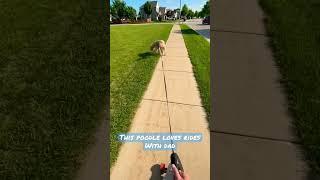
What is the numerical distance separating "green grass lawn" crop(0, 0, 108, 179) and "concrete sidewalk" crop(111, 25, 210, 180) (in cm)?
54

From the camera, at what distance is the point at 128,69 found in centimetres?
671

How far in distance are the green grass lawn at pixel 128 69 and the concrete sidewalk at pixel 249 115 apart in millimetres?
1205

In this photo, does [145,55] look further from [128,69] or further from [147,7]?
[147,7]

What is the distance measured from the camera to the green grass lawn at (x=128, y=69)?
4758 millimetres

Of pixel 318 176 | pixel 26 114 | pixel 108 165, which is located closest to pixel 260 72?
pixel 318 176

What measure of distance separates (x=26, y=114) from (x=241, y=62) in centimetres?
342

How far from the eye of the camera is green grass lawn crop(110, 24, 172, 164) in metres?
4.76

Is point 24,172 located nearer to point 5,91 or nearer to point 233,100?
point 5,91

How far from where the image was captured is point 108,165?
3.91 meters

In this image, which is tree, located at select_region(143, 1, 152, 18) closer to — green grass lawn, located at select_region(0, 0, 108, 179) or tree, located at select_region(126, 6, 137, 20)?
tree, located at select_region(126, 6, 137, 20)

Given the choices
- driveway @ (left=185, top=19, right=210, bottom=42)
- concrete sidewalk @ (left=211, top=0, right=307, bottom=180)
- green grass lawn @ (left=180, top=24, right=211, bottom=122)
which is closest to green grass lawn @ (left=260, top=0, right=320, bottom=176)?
concrete sidewalk @ (left=211, top=0, right=307, bottom=180)

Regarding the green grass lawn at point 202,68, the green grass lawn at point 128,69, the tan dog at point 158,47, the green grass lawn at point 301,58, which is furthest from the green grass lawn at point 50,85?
the green grass lawn at point 301,58

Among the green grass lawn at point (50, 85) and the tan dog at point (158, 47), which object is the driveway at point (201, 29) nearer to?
the tan dog at point (158, 47)

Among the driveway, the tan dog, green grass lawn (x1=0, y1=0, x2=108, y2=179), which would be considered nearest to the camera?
green grass lawn (x1=0, y1=0, x2=108, y2=179)
